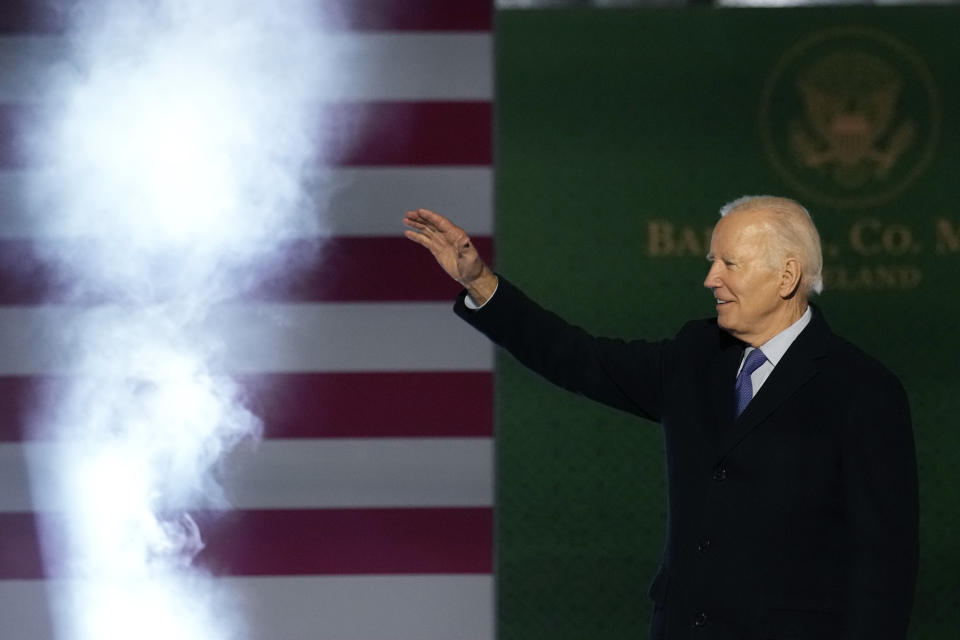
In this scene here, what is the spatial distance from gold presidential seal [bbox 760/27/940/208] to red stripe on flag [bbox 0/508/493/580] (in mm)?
805

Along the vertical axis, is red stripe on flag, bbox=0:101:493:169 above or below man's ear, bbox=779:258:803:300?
above

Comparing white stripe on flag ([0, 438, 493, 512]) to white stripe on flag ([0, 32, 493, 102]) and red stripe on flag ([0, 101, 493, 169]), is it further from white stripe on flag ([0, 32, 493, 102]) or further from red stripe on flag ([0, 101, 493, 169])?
white stripe on flag ([0, 32, 493, 102])

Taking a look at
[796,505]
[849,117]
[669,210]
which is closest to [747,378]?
[796,505]

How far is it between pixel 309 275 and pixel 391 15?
46cm

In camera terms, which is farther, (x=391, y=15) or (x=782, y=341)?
(x=391, y=15)

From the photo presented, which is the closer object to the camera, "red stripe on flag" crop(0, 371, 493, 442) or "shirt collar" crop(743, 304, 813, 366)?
"shirt collar" crop(743, 304, 813, 366)

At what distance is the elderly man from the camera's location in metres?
1.10

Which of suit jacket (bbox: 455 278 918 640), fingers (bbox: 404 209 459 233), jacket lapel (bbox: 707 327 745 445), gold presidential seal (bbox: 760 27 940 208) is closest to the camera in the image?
suit jacket (bbox: 455 278 918 640)

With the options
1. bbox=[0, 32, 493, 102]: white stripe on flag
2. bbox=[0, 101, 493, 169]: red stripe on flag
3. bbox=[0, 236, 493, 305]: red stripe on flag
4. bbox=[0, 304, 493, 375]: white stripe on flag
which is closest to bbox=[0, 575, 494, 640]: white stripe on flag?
bbox=[0, 304, 493, 375]: white stripe on flag

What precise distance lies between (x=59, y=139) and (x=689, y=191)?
108 centimetres

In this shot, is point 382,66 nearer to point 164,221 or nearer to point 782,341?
point 164,221

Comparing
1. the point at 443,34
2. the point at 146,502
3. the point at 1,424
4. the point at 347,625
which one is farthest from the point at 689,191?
the point at 1,424

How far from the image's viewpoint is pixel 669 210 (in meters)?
1.94

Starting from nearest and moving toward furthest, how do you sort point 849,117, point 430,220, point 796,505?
point 796,505
point 430,220
point 849,117
